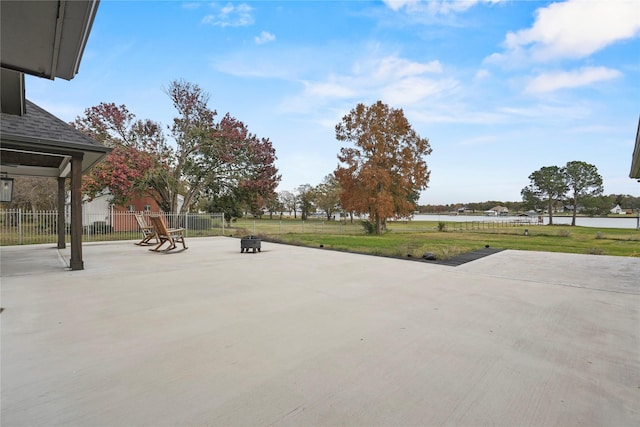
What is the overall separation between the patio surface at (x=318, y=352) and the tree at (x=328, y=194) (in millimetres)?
36401

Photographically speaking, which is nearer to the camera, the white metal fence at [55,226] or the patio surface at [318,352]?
the patio surface at [318,352]

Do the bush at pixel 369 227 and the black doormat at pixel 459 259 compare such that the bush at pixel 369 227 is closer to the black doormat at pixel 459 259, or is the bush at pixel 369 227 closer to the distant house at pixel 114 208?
the black doormat at pixel 459 259

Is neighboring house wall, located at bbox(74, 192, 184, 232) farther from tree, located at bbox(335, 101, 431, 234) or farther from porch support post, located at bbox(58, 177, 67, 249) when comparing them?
tree, located at bbox(335, 101, 431, 234)

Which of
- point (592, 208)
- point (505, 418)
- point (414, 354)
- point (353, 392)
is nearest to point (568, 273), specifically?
point (414, 354)

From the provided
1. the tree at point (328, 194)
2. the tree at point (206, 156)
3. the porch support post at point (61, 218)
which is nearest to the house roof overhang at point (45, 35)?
the porch support post at point (61, 218)

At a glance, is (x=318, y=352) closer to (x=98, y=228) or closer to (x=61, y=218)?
(x=61, y=218)

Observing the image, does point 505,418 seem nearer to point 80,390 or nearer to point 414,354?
point 414,354

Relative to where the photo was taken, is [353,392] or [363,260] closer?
[353,392]

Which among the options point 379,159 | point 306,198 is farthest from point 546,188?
point 379,159

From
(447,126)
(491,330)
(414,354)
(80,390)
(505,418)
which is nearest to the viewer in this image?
(505,418)

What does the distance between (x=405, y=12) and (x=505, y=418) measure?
378 inches

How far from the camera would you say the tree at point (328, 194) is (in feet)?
136

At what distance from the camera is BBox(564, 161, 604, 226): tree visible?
39.7 meters

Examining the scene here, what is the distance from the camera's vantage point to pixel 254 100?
1314 centimetres
